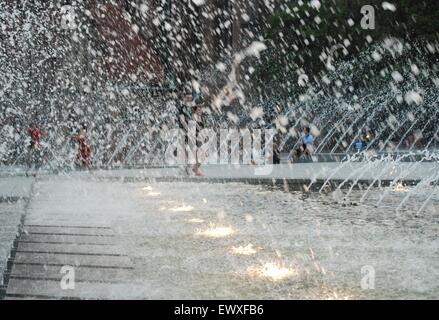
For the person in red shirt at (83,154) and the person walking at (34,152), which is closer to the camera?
the person walking at (34,152)

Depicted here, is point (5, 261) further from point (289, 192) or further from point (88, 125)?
point (88, 125)

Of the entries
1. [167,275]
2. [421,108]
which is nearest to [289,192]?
[167,275]

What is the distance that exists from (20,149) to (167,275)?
18973mm

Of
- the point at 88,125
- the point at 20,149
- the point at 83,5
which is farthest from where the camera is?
the point at 83,5

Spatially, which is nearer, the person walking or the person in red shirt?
the person walking

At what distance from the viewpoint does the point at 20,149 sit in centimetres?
2267

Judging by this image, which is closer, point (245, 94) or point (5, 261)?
point (5, 261)

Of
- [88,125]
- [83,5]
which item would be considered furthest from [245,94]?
[88,125]

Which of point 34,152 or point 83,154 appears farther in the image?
point 83,154

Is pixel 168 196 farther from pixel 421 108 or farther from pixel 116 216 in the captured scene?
pixel 421 108

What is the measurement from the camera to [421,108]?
119 feet
